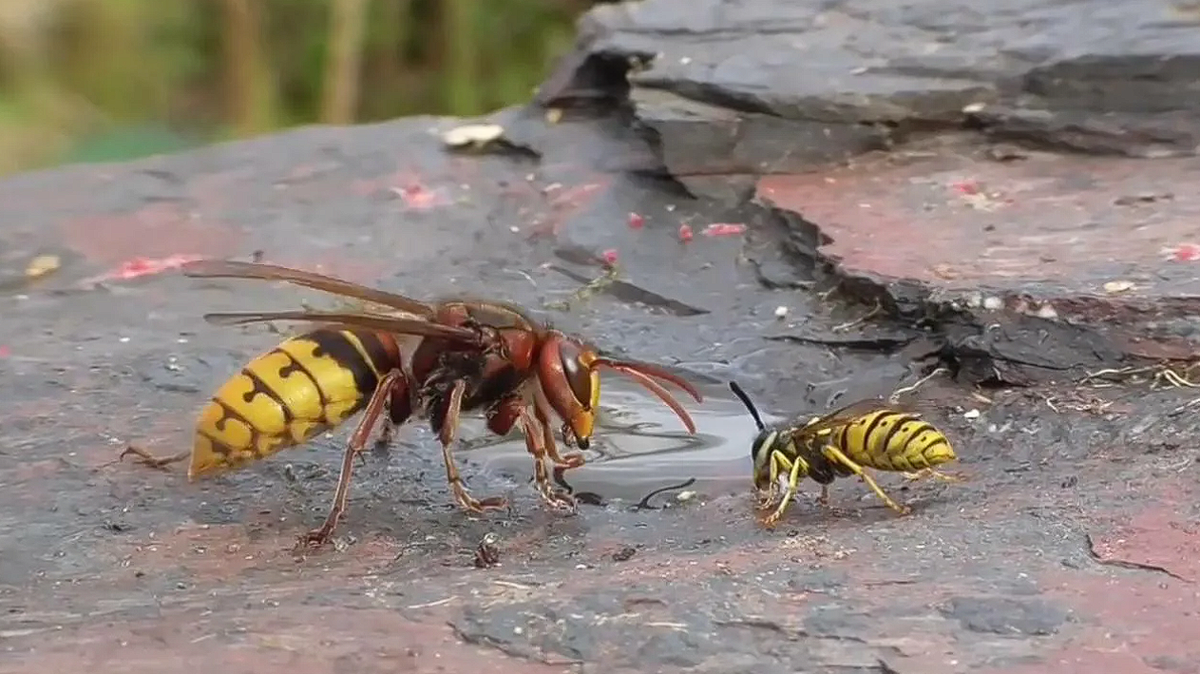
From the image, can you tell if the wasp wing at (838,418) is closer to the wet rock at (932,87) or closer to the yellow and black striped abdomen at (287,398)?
the yellow and black striped abdomen at (287,398)

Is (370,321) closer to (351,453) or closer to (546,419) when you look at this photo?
(351,453)

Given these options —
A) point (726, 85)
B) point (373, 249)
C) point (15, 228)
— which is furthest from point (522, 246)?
point (15, 228)

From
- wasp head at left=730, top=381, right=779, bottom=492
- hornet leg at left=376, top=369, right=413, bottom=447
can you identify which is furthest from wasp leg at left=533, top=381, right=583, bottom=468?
wasp head at left=730, top=381, right=779, bottom=492

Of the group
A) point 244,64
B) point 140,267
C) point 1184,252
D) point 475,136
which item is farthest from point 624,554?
point 244,64

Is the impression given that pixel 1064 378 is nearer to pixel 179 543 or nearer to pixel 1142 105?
pixel 1142 105

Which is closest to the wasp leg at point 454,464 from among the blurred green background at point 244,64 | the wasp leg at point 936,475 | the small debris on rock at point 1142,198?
the wasp leg at point 936,475

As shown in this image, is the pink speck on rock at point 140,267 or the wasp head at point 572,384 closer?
the wasp head at point 572,384
